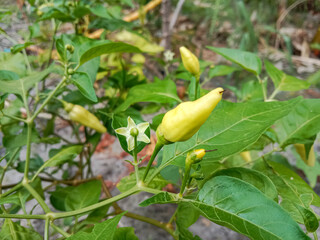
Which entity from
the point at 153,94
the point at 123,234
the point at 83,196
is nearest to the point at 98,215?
the point at 83,196

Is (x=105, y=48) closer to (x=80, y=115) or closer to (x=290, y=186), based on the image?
(x=80, y=115)

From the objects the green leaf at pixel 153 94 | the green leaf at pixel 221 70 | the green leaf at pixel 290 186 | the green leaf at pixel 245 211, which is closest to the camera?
the green leaf at pixel 245 211

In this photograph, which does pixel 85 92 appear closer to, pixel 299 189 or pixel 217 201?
pixel 217 201

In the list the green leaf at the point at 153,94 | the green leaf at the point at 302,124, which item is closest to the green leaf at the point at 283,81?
the green leaf at the point at 302,124

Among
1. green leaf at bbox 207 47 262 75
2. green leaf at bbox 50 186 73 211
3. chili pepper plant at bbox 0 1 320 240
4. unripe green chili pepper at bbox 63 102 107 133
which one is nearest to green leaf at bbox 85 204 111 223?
chili pepper plant at bbox 0 1 320 240

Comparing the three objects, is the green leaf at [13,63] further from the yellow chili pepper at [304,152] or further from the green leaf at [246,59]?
the yellow chili pepper at [304,152]

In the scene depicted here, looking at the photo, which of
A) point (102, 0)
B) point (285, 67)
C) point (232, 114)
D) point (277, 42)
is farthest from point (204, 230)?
point (277, 42)
